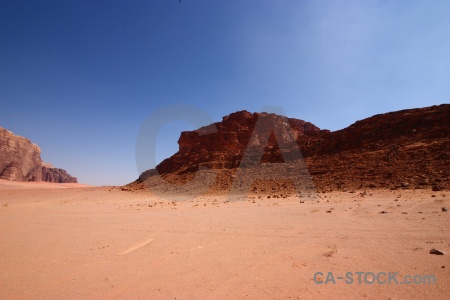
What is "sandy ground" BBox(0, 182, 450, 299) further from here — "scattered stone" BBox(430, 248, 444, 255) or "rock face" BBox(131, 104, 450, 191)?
"rock face" BBox(131, 104, 450, 191)

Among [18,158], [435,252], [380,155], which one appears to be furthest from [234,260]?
[18,158]

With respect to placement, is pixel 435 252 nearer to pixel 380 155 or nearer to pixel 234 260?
pixel 234 260

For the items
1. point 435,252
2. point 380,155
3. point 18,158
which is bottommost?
point 435,252

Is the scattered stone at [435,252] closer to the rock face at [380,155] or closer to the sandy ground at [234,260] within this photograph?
the sandy ground at [234,260]

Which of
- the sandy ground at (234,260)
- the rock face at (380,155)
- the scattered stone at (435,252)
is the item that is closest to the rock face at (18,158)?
the rock face at (380,155)

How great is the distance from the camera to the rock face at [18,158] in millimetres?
64312

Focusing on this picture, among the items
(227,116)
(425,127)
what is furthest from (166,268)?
(227,116)

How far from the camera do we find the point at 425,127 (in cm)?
1980

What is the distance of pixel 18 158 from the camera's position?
69375 mm

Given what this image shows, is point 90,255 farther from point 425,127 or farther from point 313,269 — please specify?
point 425,127

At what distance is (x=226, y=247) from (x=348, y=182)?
544 inches

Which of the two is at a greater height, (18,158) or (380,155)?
(18,158)

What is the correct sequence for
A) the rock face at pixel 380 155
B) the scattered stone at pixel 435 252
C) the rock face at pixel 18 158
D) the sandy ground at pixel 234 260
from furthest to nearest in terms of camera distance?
the rock face at pixel 18 158 → the rock face at pixel 380 155 → the scattered stone at pixel 435 252 → the sandy ground at pixel 234 260

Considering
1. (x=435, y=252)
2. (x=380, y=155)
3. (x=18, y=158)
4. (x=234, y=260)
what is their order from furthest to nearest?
(x=18, y=158) < (x=380, y=155) < (x=234, y=260) < (x=435, y=252)
